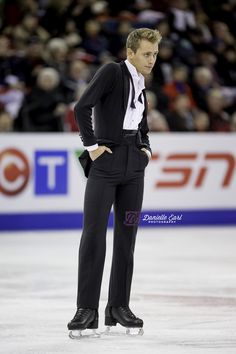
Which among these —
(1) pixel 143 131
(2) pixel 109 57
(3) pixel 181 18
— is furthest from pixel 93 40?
(1) pixel 143 131

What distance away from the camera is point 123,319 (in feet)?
19.1

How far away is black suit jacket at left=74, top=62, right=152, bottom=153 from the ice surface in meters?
1.14

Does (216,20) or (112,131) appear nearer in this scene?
(112,131)

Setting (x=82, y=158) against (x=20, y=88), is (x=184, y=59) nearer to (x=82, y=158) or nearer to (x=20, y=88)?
(x=20, y=88)

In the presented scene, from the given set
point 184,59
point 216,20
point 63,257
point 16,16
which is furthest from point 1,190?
point 216,20

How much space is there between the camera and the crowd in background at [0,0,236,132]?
12391mm

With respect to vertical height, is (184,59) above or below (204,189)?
above

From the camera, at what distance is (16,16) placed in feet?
45.8

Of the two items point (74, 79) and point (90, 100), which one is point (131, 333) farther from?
point (74, 79)

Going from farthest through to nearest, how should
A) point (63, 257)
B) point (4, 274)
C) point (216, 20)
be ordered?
point (216, 20) < point (63, 257) < point (4, 274)

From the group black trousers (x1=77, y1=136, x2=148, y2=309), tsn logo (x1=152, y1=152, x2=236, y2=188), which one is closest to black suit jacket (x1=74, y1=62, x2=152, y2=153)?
black trousers (x1=77, y1=136, x2=148, y2=309)

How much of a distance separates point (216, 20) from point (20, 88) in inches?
187

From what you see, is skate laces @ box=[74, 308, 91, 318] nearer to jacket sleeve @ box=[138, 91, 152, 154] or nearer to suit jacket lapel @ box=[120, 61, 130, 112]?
jacket sleeve @ box=[138, 91, 152, 154]

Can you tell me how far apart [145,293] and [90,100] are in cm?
238
